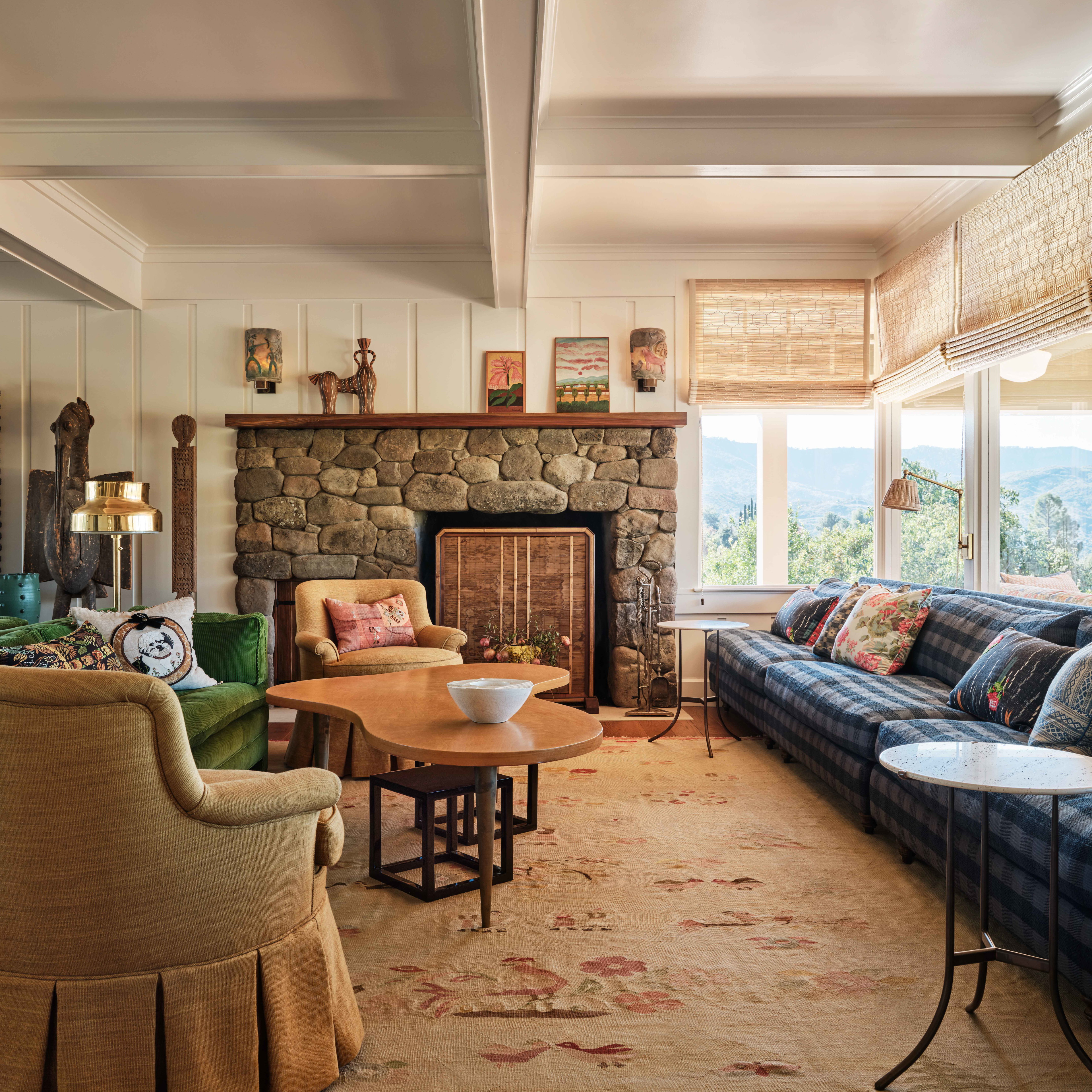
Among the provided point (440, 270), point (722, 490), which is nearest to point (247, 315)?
point (440, 270)

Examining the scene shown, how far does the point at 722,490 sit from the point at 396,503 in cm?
215

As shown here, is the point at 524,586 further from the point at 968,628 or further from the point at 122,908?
the point at 122,908

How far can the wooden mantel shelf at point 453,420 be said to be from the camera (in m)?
5.16

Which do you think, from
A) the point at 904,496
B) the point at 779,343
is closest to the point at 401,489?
the point at 779,343

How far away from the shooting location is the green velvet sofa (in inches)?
118

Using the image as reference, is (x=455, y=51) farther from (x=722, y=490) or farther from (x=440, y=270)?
(x=722, y=490)

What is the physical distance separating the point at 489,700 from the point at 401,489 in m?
2.97

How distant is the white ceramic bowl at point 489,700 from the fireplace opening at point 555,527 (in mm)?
2892

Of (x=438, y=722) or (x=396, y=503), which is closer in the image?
(x=438, y=722)

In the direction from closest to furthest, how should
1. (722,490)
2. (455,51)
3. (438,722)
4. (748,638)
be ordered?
(438,722)
(455,51)
(748,638)
(722,490)

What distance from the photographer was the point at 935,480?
4711mm

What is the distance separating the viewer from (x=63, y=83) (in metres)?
3.33

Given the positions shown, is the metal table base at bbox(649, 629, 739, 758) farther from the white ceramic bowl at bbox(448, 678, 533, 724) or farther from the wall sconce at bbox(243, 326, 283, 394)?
the wall sconce at bbox(243, 326, 283, 394)

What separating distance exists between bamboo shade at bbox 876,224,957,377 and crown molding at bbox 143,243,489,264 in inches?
98.9
